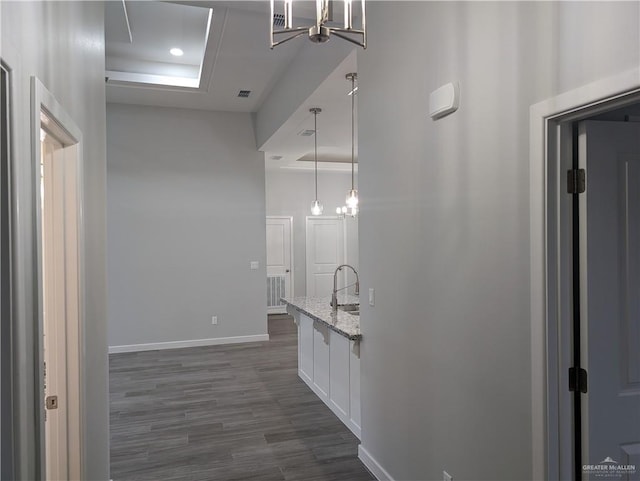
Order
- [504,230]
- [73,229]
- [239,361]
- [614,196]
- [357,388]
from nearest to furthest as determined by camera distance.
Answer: [614,196] → [504,230] → [73,229] → [357,388] → [239,361]

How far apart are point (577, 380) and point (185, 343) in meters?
5.84

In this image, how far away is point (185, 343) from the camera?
661 centimetres

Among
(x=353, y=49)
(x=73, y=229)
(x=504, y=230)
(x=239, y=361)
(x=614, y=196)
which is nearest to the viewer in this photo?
(x=614, y=196)

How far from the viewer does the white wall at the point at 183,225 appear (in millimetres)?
6320

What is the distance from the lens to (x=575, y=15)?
1.47m

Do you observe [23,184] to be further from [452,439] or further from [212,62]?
[212,62]

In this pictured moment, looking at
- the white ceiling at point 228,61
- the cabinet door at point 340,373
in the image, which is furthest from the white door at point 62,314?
the cabinet door at point 340,373

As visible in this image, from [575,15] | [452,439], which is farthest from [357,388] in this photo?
[575,15]

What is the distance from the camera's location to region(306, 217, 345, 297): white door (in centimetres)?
1013

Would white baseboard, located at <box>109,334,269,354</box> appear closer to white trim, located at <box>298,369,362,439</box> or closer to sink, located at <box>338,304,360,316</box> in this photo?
white trim, located at <box>298,369,362,439</box>

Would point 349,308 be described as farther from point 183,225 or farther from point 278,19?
point 183,225

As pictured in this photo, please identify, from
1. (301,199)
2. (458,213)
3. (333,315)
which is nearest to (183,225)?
(333,315)

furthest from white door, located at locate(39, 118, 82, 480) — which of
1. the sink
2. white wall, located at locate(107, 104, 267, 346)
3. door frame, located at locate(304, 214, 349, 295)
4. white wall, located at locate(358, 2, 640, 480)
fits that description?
door frame, located at locate(304, 214, 349, 295)

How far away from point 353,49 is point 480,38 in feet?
5.41
